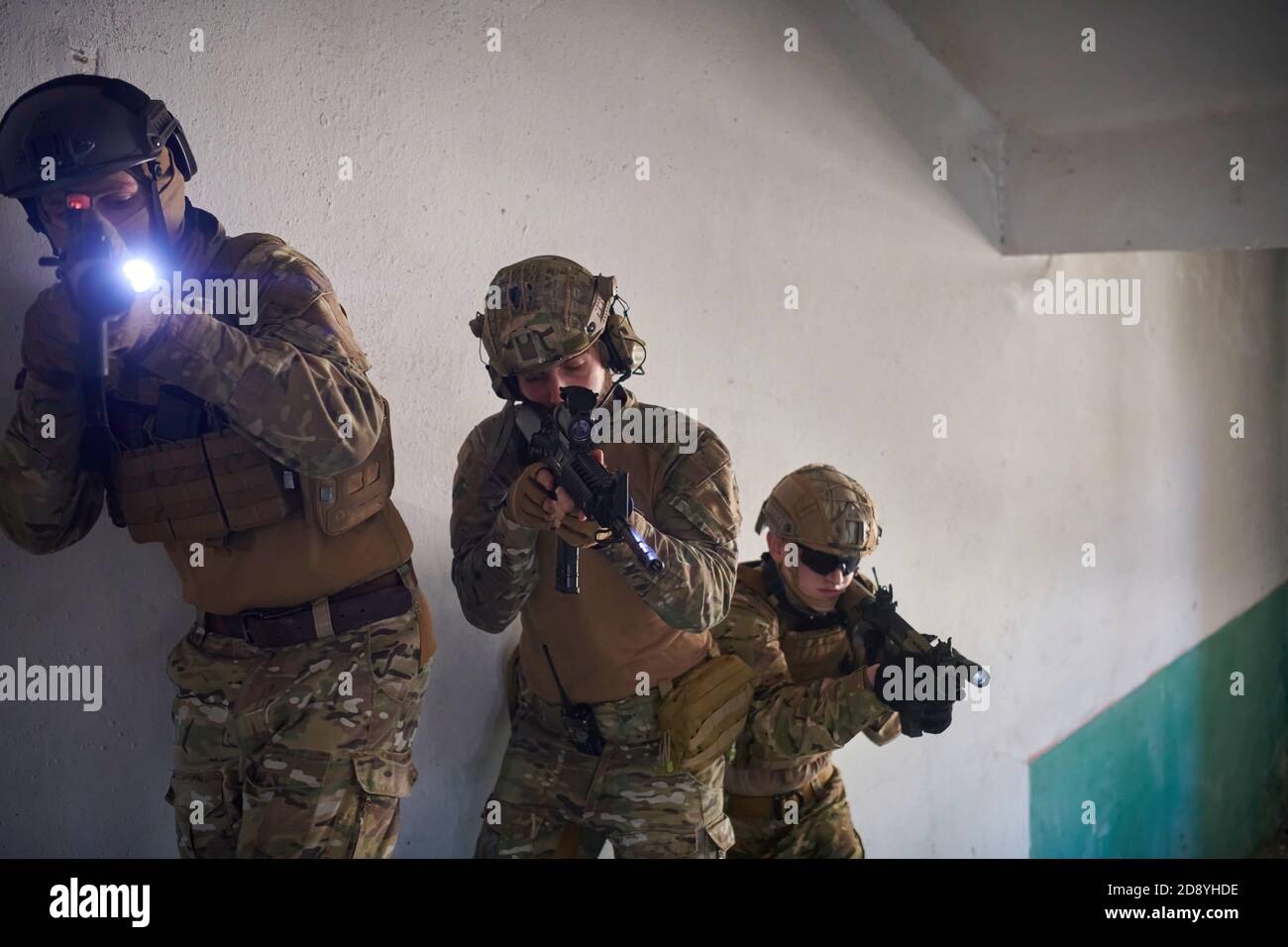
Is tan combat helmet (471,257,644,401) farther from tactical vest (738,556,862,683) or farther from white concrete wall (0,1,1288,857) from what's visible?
tactical vest (738,556,862,683)

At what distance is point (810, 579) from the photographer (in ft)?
7.13

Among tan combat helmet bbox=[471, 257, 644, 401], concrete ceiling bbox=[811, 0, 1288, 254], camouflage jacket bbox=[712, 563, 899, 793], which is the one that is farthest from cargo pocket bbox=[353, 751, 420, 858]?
concrete ceiling bbox=[811, 0, 1288, 254]

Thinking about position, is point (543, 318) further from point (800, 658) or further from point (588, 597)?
point (800, 658)

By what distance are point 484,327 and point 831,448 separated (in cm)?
139

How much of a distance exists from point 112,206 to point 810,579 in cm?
130

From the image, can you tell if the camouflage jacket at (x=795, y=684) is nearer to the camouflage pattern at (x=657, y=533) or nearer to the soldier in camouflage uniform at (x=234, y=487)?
the camouflage pattern at (x=657, y=533)

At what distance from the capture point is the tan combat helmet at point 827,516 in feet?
7.02

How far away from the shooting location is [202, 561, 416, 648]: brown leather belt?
155cm

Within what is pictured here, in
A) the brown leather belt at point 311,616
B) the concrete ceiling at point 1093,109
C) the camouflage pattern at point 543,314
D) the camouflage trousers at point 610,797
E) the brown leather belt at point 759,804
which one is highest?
the concrete ceiling at point 1093,109

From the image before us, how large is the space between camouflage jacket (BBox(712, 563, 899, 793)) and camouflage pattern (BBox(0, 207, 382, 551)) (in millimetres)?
863

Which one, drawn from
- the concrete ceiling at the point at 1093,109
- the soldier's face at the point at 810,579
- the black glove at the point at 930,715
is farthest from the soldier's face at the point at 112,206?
the concrete ceiling at the point at 1093,109

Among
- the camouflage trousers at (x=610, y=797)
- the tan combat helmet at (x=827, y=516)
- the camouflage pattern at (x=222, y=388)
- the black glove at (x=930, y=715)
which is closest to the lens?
the camouflage pattern at (x=222, y=388)

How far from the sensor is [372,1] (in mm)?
1942
